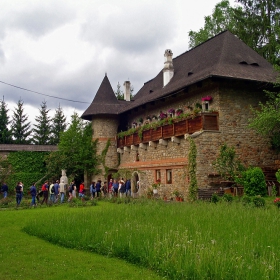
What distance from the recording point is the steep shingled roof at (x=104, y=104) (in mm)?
34125

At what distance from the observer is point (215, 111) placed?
72.7 feet

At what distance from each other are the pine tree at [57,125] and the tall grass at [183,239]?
4386 centimetres

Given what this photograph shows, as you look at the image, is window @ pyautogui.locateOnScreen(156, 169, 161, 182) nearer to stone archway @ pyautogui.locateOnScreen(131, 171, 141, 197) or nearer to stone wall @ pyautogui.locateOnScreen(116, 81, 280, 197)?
stone wall @ pyautogui.locateOnScreen(116, 81, 280, 197)

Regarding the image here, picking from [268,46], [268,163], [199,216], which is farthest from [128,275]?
[268,46]

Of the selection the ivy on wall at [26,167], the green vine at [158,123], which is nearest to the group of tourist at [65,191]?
the green vine at [158,123]

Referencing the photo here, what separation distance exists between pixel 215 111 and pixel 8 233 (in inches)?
535

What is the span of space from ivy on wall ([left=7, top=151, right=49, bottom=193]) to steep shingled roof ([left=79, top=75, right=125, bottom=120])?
6.14 m

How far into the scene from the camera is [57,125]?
57.6 metres

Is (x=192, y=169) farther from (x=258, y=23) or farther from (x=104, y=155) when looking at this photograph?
(x=258, y=23)

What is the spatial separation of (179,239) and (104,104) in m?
27.6

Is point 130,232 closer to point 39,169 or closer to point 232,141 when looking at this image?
point 232,141

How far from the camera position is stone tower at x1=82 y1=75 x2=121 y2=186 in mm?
34000

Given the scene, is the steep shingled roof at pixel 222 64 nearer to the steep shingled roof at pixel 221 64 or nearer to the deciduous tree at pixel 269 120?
the steep shingled roof at pixel 221 64

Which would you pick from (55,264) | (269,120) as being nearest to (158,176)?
(269,120)
